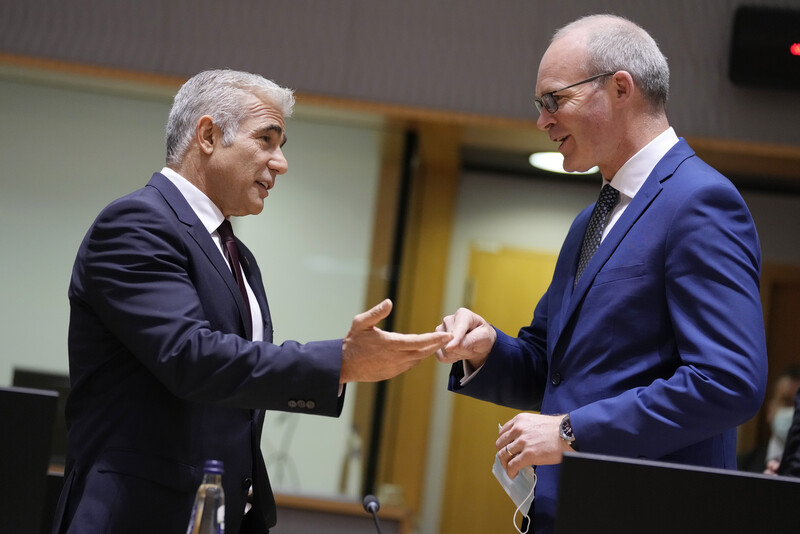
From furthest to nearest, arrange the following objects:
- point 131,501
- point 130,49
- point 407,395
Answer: point 407,395 < point 130,49 < point 131,501

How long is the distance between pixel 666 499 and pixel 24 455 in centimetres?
99

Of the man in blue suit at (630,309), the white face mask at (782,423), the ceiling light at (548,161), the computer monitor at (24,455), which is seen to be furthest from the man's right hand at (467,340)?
the ceiling light at (548,161)

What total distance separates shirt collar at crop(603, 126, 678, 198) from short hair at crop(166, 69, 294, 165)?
829mm

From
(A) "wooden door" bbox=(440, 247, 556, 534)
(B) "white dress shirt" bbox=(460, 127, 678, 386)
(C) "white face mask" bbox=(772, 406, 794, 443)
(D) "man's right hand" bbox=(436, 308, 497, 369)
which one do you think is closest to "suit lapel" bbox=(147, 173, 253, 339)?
(D) "man's right hand" bbox=(436, 308, 497, 369)

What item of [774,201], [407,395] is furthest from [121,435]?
[774,201]

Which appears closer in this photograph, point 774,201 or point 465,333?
point 465,333

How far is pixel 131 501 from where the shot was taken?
1.54m

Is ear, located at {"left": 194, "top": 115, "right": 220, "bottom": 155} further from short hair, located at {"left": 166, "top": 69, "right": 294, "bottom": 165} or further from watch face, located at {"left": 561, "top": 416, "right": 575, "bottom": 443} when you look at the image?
watch face, located at {"left": 561, "top": 416, "right": 575, "bottom": 443}

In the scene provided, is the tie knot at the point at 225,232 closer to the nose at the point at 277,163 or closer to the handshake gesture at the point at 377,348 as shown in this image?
the nose at the point at 277,163

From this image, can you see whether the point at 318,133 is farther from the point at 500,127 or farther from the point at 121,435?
the point at 121,435

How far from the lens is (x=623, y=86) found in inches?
70.8

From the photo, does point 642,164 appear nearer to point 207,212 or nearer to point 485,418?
point 207,212

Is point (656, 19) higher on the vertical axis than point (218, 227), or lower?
higher

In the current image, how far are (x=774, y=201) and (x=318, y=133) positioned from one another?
302 cm
